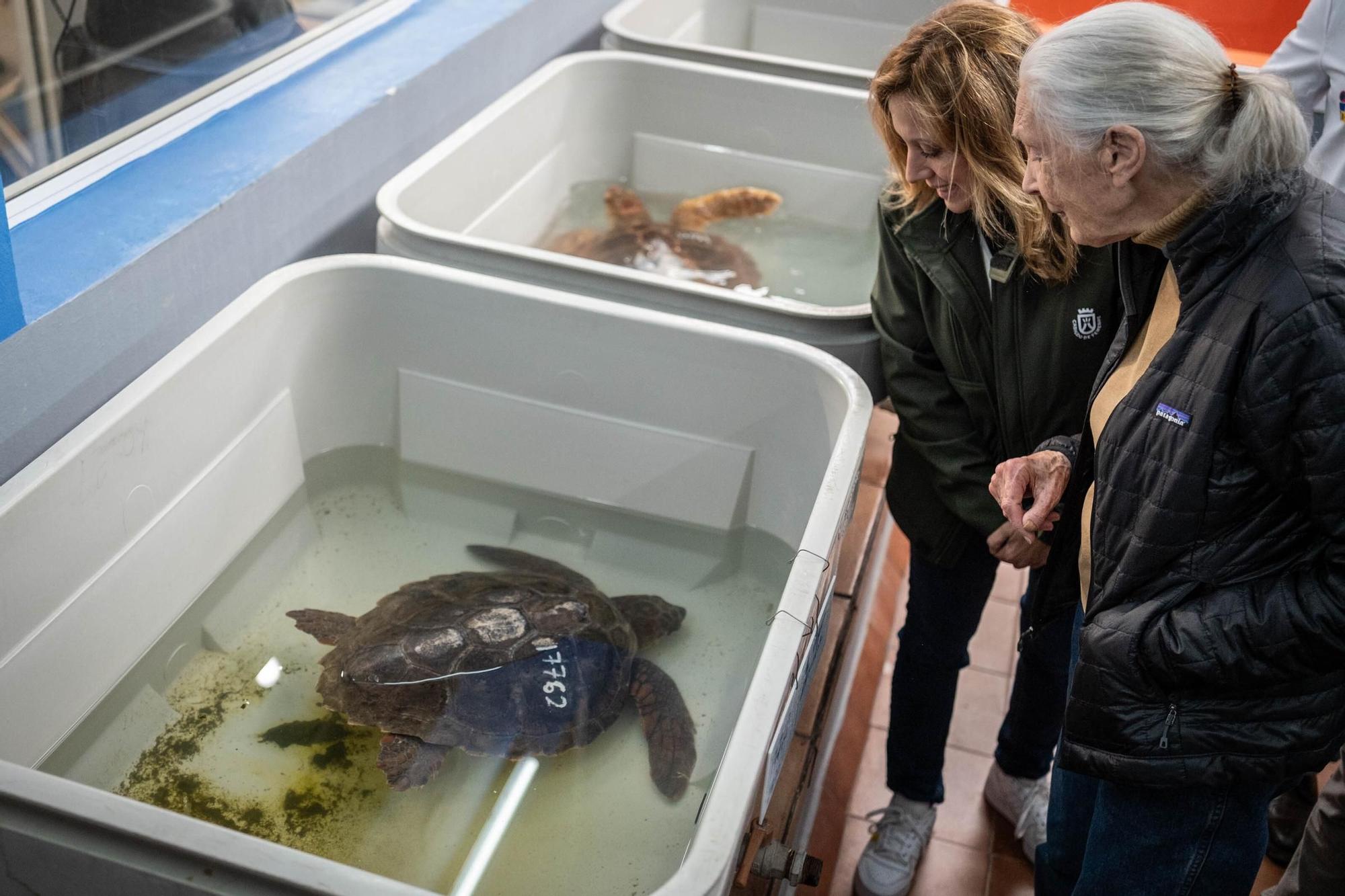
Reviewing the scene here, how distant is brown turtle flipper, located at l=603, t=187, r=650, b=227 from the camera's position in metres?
2.20

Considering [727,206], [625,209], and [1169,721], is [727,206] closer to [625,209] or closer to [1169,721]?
[625,209]

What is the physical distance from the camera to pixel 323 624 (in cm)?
131

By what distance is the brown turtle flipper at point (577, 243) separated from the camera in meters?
2.04

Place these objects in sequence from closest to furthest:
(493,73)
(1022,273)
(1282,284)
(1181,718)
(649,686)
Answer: (1282,284)
(1181,718)
(1022,273)
(649,686)
(493,73)

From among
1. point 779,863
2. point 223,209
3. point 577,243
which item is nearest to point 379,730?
point 779,863

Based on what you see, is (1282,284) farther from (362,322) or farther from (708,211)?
(708,211)

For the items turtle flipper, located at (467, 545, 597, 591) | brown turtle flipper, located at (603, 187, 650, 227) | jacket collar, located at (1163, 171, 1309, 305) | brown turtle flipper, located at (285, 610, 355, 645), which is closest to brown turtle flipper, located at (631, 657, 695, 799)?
turtle flipper, located at (467, 545, 597, 591)

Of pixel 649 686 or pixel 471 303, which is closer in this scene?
pixel 649 686

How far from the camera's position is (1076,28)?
88cm

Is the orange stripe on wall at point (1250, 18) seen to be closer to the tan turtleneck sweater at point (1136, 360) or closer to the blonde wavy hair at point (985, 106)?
the blonde wavy hair at point (985, 106)

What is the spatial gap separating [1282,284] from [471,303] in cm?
99

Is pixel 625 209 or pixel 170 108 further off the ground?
pixel 170 108

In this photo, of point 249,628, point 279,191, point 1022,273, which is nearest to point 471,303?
point 279,191

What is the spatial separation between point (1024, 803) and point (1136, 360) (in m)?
0.92
